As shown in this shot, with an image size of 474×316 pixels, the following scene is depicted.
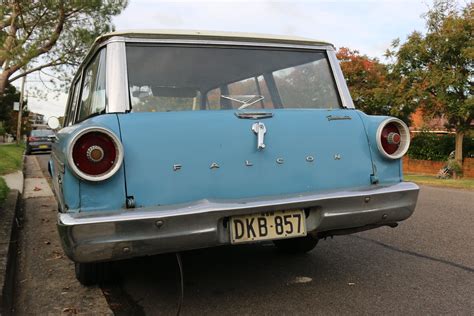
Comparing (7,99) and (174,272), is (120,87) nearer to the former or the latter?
(174,272)

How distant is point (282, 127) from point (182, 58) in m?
0.87

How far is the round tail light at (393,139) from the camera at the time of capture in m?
3.32

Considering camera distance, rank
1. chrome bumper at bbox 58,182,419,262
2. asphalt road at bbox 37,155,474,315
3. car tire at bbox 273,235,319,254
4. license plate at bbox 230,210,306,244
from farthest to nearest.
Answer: car tire at bbox 273,235,319,254
asphalt road at bbox 37,155,474,315
license plate at bbox 230,210,306,244
chrome bumper at bbox 58,182,419,262

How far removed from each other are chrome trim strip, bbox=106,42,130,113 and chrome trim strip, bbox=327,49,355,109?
64.8 inches

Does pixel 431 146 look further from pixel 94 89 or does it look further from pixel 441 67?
pixel 94 89

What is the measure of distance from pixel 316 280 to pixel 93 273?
1.71m

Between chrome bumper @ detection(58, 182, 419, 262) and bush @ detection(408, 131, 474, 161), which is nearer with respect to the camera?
chrome bumper @ detection(58, 182, 419, 262)

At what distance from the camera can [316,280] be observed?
12.1 feet

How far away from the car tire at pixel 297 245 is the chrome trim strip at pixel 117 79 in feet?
6.62

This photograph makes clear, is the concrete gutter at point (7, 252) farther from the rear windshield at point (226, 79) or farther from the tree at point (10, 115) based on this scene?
the tree at point (10, 115)

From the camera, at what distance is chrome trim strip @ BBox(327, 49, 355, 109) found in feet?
12.0

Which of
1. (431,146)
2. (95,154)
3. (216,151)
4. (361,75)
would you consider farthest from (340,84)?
(361,75)

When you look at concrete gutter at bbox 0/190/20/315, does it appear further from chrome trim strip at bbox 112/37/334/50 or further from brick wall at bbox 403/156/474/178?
brick wall at bbox 403/156/474/178

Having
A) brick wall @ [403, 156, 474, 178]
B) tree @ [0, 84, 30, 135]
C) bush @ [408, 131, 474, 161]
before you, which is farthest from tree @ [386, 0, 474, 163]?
tree @ [0, 84, 30, 135]
